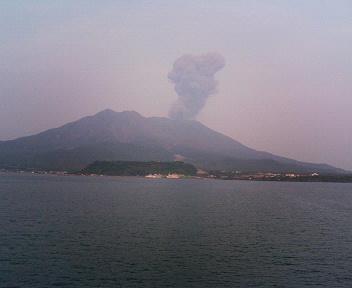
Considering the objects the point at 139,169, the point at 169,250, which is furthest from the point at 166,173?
the point at 169,250

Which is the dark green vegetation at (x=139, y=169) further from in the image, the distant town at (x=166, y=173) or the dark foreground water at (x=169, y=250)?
the dark foreground water at (x=169, y=250)

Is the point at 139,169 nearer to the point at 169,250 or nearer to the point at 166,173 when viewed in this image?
the point at 166,173

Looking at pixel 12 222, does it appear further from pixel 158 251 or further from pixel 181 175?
pixel 181 175

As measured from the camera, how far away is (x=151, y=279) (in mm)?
19484

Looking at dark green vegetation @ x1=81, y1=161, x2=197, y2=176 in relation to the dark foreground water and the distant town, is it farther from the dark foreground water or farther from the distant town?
the dark foreground water

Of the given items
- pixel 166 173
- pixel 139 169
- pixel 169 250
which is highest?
pixel 139 169

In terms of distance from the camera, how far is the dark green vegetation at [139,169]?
564ft

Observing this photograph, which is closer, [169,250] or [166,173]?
[169,250]

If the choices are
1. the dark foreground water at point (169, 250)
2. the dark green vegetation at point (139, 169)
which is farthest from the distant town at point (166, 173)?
the dark foreground water at point (169, 250)

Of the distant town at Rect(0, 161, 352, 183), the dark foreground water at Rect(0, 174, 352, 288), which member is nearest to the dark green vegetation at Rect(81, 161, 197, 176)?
the distant town at Rect(0, 161, 352, 183)

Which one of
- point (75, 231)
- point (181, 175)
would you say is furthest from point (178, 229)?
point (181, 175)

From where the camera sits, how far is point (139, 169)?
580 feet

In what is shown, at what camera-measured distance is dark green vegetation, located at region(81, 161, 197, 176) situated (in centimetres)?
17200

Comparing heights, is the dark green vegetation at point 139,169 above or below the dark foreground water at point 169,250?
above
